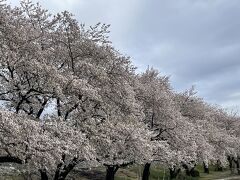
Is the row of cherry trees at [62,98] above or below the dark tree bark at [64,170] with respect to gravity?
above

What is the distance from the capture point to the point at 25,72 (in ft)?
70.7

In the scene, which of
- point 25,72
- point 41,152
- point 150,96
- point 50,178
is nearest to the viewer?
point 41,152

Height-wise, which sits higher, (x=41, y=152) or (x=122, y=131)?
(x=122, y=131)

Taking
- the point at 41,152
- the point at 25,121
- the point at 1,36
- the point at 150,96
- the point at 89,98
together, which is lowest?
the point at 41,152

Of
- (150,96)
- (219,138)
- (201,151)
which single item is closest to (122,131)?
(150,96)

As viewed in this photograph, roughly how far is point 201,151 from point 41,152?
3073 cm

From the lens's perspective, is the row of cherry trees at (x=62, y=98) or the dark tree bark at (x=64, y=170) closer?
the row of cherry trees at (x=62, y=98)

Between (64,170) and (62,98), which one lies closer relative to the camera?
(62,98)

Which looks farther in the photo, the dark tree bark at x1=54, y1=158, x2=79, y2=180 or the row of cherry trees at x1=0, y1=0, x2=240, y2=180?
the dark tree bark at x1=54, y1=158, x2=79, y2=180

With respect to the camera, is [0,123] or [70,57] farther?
[70,57]

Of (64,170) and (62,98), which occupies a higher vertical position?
(62,98)

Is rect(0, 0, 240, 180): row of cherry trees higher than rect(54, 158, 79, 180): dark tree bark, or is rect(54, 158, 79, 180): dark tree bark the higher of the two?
rect(0, 0, 240, 180): row of cherry trees

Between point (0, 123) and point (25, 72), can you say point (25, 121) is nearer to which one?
point (0, 123)

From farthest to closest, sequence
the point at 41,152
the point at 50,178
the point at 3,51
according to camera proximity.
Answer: the point at 50,178
the point at 3,51
the point at 41,152
